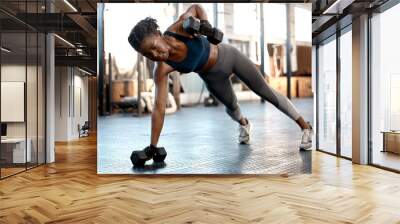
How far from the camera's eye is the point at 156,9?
17.0ft

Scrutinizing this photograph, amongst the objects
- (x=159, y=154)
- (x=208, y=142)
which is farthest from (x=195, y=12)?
(x=159, y=154)

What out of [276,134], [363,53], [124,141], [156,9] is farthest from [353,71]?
[124,141]

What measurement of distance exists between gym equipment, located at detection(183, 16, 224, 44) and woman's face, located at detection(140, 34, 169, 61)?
1.11 ft

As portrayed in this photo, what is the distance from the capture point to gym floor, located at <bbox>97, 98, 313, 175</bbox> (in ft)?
17.0

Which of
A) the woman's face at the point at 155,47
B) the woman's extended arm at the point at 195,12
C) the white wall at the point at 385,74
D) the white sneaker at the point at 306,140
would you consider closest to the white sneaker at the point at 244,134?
the white sneaker at the point at 306,140

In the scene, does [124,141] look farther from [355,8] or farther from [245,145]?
[355,8]

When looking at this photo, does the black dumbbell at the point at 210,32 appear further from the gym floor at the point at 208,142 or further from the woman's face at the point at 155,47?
the gym floor at the point at 208,142

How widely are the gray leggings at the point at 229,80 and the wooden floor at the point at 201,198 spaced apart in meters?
0.96

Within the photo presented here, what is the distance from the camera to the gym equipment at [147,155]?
5.18 meters

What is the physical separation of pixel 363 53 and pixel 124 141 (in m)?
4.03

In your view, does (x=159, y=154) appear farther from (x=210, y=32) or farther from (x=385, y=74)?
(x=385, y=74)

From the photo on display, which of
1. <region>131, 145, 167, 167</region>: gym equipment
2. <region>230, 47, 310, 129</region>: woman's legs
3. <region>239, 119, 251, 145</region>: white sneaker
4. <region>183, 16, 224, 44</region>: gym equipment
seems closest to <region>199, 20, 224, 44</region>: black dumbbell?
<region>183, 16, 224, 44</region>: gym equipment

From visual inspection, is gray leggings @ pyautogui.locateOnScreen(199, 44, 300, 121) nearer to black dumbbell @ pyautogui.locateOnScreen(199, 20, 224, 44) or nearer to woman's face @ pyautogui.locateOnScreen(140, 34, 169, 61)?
black dumbbell @ pyautogui.locateOnScreen(199, 20, 224, 44)

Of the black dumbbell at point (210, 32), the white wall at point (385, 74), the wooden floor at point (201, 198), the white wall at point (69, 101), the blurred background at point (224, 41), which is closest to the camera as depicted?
the wooden floor at point (201, 198)
